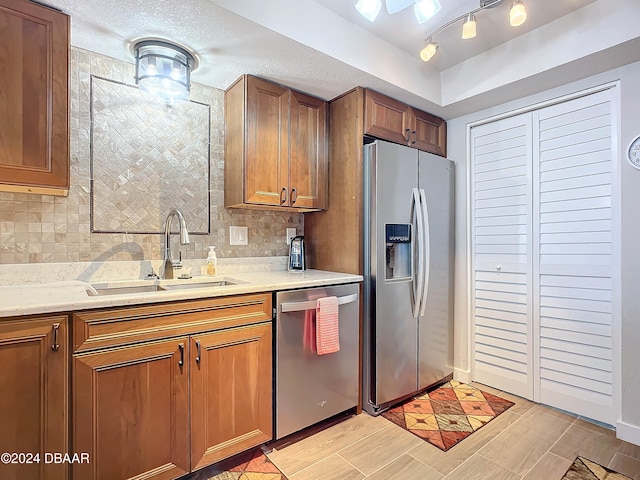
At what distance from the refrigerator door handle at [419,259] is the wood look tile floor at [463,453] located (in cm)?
80

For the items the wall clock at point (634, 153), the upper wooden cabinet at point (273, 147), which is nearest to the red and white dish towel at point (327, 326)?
the upper wooden cabinet at point (273, 147)

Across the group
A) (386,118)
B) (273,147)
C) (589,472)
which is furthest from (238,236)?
(589,472)

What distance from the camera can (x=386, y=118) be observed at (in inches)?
94.2

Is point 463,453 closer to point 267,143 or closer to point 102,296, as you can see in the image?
point 102,296

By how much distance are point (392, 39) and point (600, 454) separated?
2664mm

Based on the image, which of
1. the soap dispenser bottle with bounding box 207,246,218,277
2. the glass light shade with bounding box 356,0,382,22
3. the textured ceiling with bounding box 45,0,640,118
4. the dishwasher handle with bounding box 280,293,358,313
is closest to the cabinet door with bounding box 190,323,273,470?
the dishwasher handle with bounding box 280,293,358,313

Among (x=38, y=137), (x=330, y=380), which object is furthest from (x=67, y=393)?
(x=330, y=380)

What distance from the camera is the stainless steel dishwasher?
183 cm

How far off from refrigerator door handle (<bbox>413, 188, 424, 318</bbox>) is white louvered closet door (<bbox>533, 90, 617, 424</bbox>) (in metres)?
0.78

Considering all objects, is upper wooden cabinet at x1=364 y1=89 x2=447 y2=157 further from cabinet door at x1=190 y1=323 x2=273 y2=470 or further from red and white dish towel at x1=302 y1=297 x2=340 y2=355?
cabinet door at x1=190 y1=323 x2=273 y2=470

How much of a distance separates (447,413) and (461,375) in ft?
1.99

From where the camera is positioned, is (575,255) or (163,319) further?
(575,255)

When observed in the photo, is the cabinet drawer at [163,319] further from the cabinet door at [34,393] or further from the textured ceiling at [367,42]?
the textured ceiling at [367,42]

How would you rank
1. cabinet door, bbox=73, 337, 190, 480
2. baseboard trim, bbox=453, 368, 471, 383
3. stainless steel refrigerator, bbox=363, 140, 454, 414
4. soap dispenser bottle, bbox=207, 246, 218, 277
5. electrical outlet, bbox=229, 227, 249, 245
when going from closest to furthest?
1. cabinet door, bbox=73, 337, 190, 480
2. soap dispenser bottle, bbox=207, 246, 218, 277
3. stainless steel refrigerator, bbox=363, 140, 454, 414
4. electrical outlet, bbox=229, 227, 249, 245
5. baseboard trim, bbox=453, 368, 471, 383
